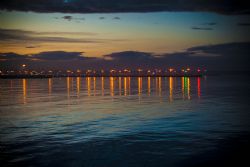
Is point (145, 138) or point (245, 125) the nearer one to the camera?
point (145, 138)

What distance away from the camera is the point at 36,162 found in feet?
43.7

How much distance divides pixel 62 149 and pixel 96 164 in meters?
3.20

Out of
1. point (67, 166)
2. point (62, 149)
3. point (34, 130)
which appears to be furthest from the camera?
point (34, 130)

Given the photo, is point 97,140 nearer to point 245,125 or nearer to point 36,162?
point 36,162

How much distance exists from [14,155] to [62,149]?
2.28 meters

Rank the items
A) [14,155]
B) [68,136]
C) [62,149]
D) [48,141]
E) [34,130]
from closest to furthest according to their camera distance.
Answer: [14,155]
[62,149]
[48,141]
[68,136]
[34,130]

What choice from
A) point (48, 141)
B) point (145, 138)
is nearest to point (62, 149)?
point (48, 141)

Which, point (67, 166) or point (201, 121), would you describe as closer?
point (67, 166)

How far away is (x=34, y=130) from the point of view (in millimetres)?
20969

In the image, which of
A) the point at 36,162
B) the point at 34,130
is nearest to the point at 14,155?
the point at 36,162

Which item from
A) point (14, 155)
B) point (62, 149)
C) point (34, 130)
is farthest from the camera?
point (34, 130)

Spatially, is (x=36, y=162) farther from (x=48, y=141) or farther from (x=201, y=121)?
(x=201, y=121)

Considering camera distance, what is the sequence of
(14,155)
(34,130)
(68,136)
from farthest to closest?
(34,130), (68,136), (14,155)

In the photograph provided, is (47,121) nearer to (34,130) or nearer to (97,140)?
(34,130)
